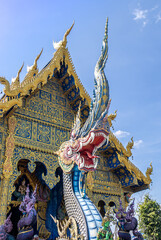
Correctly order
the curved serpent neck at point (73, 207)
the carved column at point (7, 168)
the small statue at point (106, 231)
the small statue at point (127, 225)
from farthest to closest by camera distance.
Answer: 1. the carved column at point (7, 168)
2. the small statue at point (127, 225)
3. the curved serpent neck at point (73, 207)
4. the small statue at point (106, 231)

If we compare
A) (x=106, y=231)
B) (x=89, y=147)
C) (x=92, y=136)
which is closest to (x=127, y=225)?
(x=106, y=231)

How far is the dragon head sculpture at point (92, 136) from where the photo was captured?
201 inches

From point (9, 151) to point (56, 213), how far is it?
2272 millimetres

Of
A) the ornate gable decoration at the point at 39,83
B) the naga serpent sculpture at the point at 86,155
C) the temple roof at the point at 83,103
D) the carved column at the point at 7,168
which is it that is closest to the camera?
the naga serpent sculpture at the point at 86,155

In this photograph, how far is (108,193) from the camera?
25.1 feet

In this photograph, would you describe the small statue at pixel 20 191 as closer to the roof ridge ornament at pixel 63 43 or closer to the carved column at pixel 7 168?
the carved column at pixel 7 168

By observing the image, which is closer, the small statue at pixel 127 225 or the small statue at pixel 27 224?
the small statue at pixel 27 224

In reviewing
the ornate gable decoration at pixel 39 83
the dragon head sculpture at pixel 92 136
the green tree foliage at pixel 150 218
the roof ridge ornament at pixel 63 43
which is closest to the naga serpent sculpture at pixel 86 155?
the dragon head sculpture at pixel 92 136

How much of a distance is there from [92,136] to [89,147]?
304 millimetres

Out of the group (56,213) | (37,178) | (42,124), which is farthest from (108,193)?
(42,124)

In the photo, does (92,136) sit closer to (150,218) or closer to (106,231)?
(106,231)

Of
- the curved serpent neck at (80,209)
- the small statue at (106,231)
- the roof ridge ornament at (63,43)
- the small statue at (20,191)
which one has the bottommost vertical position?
the small statue at (106,231)

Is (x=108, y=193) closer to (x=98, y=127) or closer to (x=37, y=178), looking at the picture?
(x=37, y=178)

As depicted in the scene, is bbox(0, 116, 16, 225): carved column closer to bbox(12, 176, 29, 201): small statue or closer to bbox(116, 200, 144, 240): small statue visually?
bbox(12, 176, 29, 201): small statue
